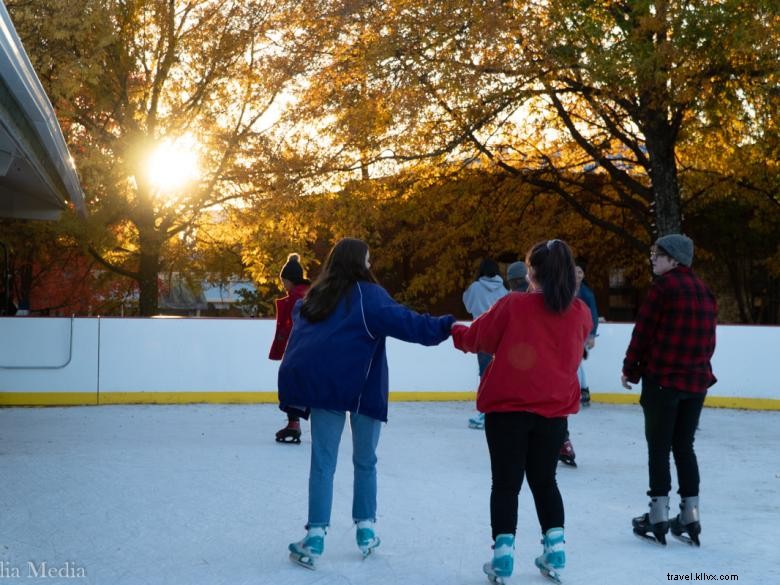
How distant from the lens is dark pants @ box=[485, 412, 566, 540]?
520 centimetres

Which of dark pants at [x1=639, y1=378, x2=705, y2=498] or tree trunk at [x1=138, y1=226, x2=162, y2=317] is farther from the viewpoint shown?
tree trunk at [x1=138, y1=226, x2=162, y2=317]

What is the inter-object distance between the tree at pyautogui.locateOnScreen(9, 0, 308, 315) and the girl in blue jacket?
18.0 m

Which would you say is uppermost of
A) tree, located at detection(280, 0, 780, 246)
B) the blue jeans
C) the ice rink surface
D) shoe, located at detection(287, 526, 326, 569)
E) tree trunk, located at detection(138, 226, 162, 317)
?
tree, located at detection(280, 0, 780, 246)

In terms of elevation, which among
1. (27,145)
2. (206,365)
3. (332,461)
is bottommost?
(332,461)

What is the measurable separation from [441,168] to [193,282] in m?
7.75

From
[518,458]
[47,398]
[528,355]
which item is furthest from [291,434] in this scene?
[528,355]

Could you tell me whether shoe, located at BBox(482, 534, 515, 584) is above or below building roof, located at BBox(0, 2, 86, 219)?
below

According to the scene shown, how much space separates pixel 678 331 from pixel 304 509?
262 cm

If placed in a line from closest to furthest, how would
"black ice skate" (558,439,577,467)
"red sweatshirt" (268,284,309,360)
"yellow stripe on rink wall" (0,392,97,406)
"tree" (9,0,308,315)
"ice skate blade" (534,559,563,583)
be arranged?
"ice skate blade" (534,559,563,583), "black ice skate" (558,439,577,467), "red sweatshirt" (268,284,309,360), "yellow stripe on rink wall" (0,392,97,406), "tree" (9,0,308,315)

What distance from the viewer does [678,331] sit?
20.1ft

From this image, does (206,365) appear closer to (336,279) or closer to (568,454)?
(568,454)

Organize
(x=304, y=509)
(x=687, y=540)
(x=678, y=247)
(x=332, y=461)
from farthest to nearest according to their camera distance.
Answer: (x=304, y=509) < (x=687, y=540) < (x=678, y=247) < (x=332, y=461)

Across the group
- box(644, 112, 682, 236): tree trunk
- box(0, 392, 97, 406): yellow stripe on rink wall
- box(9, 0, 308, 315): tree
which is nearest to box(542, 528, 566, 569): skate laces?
box(0, 392, 97, 406): yellow stripe on rink wall

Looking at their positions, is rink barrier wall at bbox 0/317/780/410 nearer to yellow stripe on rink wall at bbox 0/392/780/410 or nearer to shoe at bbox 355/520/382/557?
yellow stripe on rink wall at bbox 0/392/780/410
